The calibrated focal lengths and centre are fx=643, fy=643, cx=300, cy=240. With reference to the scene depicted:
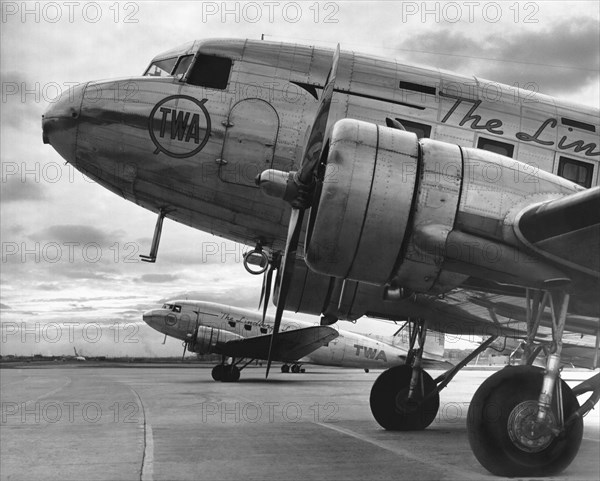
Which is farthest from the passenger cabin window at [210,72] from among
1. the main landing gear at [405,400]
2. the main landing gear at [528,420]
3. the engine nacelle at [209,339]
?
the engine nacelle at [209,339]

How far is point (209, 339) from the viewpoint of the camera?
30.5 m

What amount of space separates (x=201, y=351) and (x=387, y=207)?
87.2 ft

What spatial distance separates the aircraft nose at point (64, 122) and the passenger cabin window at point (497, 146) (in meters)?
4.89

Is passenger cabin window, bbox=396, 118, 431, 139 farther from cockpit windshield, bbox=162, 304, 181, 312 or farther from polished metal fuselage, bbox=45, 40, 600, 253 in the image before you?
cockpit windshield, bbox=162, 304, 181, 312

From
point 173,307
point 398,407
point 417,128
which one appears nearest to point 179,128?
point 417,128

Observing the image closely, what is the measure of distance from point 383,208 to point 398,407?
5.08 meters

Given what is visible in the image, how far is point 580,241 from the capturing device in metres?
5.53

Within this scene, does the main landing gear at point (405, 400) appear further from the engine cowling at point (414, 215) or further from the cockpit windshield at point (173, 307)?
the cockpit windshield at point (173, 307)

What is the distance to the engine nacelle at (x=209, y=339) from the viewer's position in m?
30.4

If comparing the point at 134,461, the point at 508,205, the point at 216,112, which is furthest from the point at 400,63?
the point at 134,461

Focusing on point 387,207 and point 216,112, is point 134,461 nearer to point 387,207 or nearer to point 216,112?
point 387,207

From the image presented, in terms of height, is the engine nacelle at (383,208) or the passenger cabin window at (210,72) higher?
the passenger cabin window at (210,72)

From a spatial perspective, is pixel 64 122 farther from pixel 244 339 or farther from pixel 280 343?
pixel 280 343

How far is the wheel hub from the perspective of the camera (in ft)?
18.3
